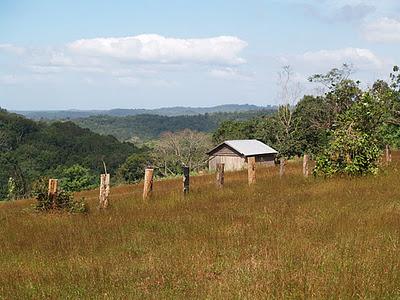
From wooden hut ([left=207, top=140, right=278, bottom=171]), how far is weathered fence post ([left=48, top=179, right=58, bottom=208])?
4425cm

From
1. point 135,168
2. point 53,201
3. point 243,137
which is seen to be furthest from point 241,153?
point 53,201

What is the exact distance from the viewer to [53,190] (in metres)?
12.8

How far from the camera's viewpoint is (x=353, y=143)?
17906 millimetres

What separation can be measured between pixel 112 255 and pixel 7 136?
433 ft

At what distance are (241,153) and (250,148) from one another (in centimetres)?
234

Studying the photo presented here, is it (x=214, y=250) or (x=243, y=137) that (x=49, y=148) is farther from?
(x=214, y=250)

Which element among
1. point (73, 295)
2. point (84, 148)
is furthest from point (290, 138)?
point (84, 148)

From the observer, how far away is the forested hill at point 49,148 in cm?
10750

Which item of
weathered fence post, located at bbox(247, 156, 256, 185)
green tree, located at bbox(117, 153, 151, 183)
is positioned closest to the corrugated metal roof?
green tree, located at bbox(117, 153, 151, 183)

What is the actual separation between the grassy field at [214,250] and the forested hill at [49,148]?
91563mm

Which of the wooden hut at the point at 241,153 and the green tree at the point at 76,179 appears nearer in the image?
the wooden hut at the point at 241,153

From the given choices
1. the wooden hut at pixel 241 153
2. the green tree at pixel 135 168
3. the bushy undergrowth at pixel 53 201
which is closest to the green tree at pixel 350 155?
the bushy undergrowth at pixel 53 201

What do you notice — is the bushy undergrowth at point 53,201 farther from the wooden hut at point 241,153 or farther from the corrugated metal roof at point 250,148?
the corrugated metal roof at point 250,148

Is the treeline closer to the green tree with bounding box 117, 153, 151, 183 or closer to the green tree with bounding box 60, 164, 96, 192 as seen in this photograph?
the green tree with bounding box 117, 153, 151, 183
